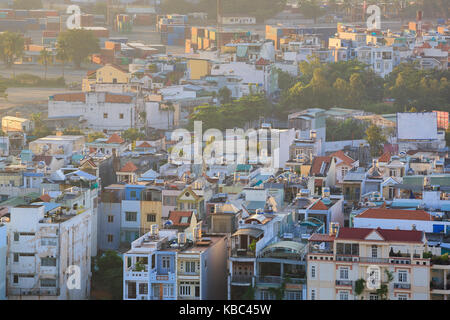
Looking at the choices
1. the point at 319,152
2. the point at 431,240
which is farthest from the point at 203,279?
the point at 319,152

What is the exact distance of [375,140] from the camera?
2270 centimetres

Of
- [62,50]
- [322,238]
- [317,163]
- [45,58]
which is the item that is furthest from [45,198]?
[62,50]

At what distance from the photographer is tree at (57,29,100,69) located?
34656mm

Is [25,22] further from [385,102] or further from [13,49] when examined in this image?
[385,102]

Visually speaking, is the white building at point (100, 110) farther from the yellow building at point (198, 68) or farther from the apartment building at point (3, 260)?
the apartment building at point (3, 260)

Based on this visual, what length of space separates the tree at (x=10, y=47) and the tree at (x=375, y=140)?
14.7 meters

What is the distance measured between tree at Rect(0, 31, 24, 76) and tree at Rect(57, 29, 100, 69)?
117 cm

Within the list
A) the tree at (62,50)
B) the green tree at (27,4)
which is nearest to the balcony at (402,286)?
the tree at (62,50)

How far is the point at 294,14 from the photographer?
4669 centimetres

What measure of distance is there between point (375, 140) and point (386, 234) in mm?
10051

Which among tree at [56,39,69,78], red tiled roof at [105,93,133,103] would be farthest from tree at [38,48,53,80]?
red tiled roof at [105,93,133,103]

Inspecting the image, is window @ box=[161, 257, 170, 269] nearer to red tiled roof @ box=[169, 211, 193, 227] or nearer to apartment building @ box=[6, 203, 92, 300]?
apartment building @ box=[6, 203, 92, 300]

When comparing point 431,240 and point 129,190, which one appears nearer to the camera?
point 431,240
